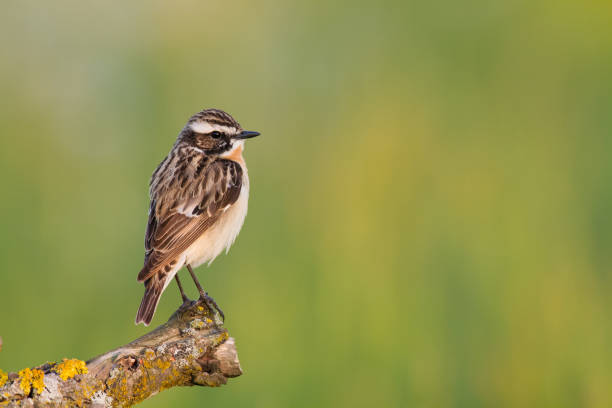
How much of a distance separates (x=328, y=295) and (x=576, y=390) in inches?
120

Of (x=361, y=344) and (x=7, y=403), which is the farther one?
(x=361, y=344)

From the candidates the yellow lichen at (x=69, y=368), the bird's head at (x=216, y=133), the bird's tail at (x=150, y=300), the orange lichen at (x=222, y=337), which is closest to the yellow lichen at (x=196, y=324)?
the orange lichen at (x=222, y=337)

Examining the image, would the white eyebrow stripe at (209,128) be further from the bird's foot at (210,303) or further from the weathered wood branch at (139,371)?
the weathered wood branch at (139,371)

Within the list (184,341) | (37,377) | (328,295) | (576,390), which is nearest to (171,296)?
(328,295)

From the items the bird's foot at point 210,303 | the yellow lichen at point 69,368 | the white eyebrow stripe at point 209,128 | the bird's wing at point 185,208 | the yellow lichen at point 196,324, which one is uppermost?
the white eyebrow stripe at point 209,128

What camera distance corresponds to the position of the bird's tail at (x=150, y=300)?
19.0 ft

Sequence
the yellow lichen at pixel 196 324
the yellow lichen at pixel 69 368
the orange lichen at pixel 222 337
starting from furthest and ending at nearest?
1. the yellow lichen at pixel 196 324
2. the orange lichen at pixel 222 337
3. the yellow lichen at pixel 69 368

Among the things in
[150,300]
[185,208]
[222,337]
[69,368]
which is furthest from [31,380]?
[185,208]

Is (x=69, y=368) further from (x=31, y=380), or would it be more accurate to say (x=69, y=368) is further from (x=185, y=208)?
(x=185, y=208)

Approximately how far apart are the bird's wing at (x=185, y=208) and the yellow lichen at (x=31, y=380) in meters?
1.85

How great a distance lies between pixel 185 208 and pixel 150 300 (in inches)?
37.6

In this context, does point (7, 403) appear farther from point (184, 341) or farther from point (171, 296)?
point (171, 296)

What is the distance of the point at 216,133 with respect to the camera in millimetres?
7051

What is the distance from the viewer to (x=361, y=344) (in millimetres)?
8203
